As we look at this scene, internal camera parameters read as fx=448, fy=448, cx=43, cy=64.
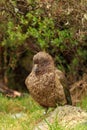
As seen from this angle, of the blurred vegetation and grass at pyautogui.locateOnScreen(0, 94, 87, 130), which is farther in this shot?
the blurred vegetation

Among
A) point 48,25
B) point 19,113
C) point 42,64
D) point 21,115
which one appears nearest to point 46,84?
point 42,64

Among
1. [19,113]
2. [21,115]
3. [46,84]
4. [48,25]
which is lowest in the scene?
[19,113]

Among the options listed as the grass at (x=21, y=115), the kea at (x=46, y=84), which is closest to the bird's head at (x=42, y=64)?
the kea at (x=46, y=84)

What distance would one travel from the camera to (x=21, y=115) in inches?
275

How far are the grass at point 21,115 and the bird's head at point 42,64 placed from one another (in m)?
0.68

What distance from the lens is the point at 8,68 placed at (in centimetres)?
1077

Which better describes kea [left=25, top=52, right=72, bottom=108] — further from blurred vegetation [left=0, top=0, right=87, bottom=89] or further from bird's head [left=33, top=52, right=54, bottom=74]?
blurred vegetation [left=0, top=0, right=87, bottom=89]

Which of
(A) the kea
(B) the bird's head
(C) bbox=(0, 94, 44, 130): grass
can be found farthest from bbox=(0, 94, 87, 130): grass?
(B) the bird's head

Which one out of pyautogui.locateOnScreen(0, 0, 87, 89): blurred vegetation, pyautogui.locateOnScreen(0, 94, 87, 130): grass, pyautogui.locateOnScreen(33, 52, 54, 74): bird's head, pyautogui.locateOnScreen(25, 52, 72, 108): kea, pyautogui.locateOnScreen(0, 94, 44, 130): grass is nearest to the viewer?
pyautogui.locateOnScreen(0, 94, 87, 130): grass

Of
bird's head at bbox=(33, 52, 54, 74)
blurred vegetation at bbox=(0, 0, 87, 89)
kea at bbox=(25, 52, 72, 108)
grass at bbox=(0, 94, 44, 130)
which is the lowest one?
grass at bbox=(0, 94, 44, 130)

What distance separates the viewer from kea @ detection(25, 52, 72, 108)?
6.36 metres

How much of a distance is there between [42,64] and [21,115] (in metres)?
0.96

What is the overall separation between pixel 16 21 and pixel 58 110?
1928 millimetres

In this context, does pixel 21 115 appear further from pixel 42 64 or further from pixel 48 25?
pixel 48 25
